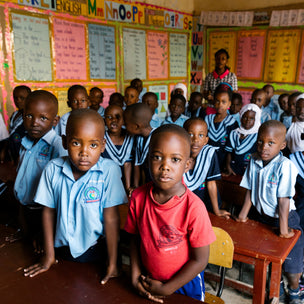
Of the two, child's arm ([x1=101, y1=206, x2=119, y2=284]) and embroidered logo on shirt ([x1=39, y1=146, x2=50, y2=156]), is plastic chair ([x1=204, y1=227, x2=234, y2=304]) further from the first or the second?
embroidered logo on shirt ([x1=39, y1=146, x2=50, y2=156])

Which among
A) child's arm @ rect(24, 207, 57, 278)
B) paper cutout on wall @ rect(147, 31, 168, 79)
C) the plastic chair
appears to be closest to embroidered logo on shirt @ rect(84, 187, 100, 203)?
child's arm @ rect(24, 207, 57, 278)

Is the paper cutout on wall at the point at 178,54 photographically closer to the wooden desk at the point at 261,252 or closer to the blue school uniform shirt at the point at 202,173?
the blue school uniform shirt at the point at 202,173

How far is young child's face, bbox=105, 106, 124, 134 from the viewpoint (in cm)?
258

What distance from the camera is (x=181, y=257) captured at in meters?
1.16

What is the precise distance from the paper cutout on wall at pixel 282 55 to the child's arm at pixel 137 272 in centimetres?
533

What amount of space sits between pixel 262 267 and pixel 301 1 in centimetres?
524

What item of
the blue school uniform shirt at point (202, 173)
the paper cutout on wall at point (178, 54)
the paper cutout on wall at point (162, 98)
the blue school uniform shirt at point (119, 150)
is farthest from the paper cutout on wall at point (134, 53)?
the blue school uniform shirt at point (202, 173)

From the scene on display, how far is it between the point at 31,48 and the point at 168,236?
11.9 ft

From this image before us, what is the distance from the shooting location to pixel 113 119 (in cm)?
259

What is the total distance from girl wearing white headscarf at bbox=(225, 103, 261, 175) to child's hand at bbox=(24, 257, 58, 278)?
1960 mm

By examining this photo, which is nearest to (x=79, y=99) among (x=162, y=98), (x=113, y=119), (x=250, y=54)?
(x=113, y=119)

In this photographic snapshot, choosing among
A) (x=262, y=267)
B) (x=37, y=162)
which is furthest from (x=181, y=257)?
(x=37, y=162)

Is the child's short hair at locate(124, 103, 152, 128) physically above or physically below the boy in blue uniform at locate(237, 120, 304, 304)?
above

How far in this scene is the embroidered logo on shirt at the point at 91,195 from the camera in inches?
51.3
